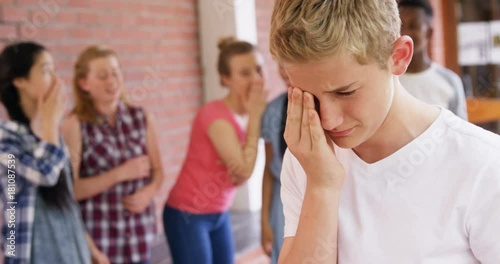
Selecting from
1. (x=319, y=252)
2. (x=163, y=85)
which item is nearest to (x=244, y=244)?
(x=163, y=85)

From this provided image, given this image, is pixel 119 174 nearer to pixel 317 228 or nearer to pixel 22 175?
pixel 22 175

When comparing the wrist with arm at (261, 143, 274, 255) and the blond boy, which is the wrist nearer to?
arm at (261, 143, 274, 255)

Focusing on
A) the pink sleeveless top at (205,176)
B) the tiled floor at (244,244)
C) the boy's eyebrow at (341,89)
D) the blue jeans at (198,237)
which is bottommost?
the tiled floor at (244,244)

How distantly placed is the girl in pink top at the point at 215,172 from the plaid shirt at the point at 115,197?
133mm

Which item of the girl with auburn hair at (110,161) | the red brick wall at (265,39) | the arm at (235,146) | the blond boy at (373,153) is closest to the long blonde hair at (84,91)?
the girl with auburn hair at (110,161)

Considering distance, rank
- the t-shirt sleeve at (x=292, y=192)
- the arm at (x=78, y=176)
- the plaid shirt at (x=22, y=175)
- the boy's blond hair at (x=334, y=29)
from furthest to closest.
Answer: the arm at (x=78, y=176) → the plaid shirt at (x=22, y=175) → the t-shirt sleeve at (x=292, y=192) → the boy's blond hair at (x=334, y=29)

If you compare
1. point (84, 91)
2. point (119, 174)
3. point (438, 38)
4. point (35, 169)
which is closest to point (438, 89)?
point (119, 174)

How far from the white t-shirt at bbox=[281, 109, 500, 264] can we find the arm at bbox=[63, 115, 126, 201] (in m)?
1.37

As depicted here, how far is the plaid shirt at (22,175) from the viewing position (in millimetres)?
1882

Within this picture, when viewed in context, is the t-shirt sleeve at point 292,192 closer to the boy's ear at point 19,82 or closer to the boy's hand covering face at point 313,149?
the boy's hand covering face at point 313,149

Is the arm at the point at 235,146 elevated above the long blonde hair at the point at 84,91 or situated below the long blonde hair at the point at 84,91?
below

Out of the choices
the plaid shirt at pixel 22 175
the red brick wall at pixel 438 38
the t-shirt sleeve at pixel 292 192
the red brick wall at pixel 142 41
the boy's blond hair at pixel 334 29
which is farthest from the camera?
the red brick wall at pixel 438 38

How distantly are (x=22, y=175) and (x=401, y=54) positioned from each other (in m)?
1.36

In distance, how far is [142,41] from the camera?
11.1 ft
